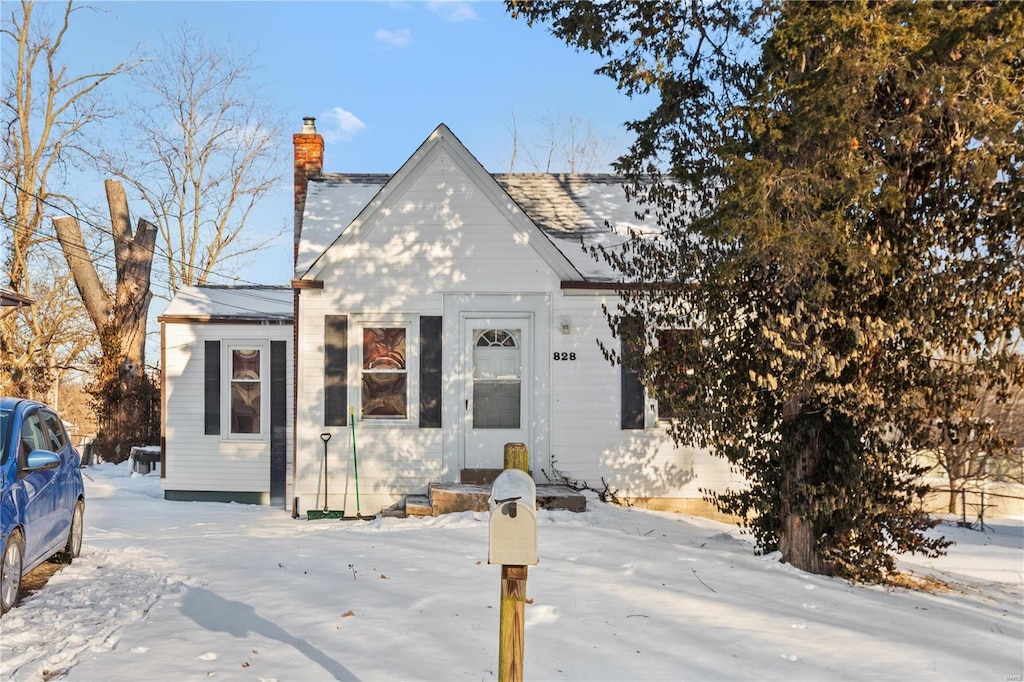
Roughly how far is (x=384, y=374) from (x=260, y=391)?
11.9 feet

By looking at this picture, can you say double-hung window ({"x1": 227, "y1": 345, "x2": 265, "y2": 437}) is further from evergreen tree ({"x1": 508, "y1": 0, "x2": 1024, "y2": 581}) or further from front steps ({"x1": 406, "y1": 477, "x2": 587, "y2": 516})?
evergreen tree ({"x1": 508, "y1": 0, "x2": 1024, "y2": 581})

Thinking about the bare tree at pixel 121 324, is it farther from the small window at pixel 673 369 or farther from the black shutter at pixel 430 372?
the small window at pixel 673 369

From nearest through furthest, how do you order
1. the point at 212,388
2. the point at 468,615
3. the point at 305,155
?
the point at 468,615, the point at 212,388, the point at 305,155

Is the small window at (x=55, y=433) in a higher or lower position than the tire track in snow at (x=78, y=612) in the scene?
higher

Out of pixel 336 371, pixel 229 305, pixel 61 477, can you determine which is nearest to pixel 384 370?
pixel 336 371

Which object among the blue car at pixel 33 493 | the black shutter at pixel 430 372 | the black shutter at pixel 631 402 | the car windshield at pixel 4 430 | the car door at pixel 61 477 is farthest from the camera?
the black shutter at pixel 631 402

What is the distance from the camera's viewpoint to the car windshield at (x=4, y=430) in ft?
20.3

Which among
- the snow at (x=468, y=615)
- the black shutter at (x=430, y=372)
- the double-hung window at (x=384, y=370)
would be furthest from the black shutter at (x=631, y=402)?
the double-hung window at (x=384, y=370)

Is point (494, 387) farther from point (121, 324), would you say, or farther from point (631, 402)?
point (121, 324)

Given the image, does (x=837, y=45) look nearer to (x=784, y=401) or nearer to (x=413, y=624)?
(x=784, y=401)

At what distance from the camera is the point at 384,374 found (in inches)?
486

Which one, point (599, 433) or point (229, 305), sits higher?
point (229, 305)

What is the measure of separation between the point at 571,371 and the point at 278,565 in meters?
5.99

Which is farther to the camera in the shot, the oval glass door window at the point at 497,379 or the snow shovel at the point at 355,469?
the oval glass door window at the point at 497,379
